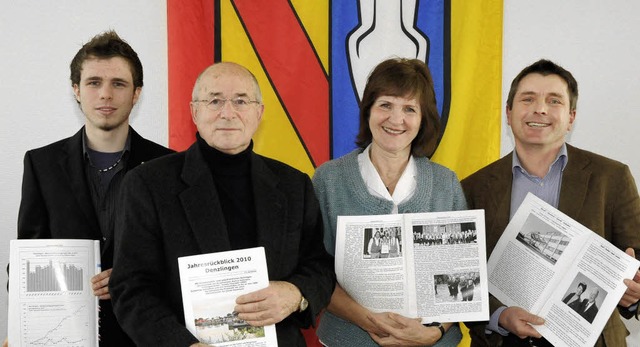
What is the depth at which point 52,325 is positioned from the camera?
209cm

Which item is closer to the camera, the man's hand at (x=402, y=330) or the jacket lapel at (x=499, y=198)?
the man's hand at (x=402, y=330)

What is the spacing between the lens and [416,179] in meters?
2.40

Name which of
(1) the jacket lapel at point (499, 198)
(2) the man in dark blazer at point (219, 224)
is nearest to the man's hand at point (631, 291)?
(1) the jacket lapel at point (499, 198)

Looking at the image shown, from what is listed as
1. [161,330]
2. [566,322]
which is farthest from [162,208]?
[566,322]

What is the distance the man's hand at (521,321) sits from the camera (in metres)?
2.21

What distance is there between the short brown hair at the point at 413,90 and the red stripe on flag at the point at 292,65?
1.00 metres

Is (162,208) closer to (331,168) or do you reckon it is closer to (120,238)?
(120,238)

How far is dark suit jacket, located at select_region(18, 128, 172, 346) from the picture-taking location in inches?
88.1

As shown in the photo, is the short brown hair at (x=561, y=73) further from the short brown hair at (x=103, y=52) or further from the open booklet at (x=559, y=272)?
the short brown hair at (x=103, y=52)

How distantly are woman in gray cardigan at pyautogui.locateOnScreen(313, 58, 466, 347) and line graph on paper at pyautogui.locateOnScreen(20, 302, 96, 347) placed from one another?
971 mm

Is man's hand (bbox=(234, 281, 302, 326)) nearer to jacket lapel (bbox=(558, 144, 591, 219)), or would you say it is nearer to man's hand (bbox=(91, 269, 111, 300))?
man's hand (bbox=(91, 269, 111, 300))

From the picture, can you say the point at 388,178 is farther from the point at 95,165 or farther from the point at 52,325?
the point at 52,325

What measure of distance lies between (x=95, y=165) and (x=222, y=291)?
96 centimetres

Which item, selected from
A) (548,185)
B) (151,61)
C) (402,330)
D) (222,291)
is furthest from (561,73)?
(151,61)
